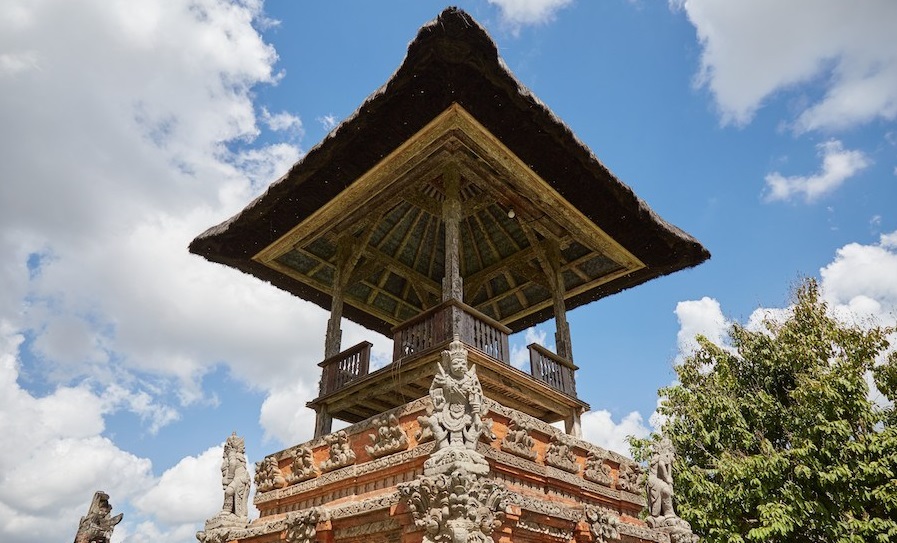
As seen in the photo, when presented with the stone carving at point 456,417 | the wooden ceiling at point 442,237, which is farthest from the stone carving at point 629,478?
the wooden ceiling at point 442,237

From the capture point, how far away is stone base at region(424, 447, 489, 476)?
624cm

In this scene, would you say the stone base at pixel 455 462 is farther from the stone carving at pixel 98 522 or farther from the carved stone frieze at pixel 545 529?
the stone carving at pixel 98 522

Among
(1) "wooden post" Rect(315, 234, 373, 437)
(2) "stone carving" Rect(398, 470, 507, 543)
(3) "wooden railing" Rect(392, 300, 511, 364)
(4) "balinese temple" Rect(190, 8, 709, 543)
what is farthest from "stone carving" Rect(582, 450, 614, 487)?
(1) "wooden post" Rect(315, 234, 373, 437)

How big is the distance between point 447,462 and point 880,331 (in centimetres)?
1280

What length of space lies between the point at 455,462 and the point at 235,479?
5140 millimetres

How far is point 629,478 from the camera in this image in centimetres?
982

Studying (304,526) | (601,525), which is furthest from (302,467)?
(601,525)

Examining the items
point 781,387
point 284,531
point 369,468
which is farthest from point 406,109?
point 781,387

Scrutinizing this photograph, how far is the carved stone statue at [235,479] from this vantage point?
31.2ft

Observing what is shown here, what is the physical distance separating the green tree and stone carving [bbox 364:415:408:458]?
8538 millimetres

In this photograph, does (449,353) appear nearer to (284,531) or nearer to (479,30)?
(284,531)

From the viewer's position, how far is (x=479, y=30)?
7898 millimetres

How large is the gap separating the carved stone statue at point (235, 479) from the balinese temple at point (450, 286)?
0.03m

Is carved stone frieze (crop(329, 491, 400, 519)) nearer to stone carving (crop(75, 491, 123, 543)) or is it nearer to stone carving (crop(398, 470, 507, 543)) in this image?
stone carving (crop(398, 470, 507, 543))
